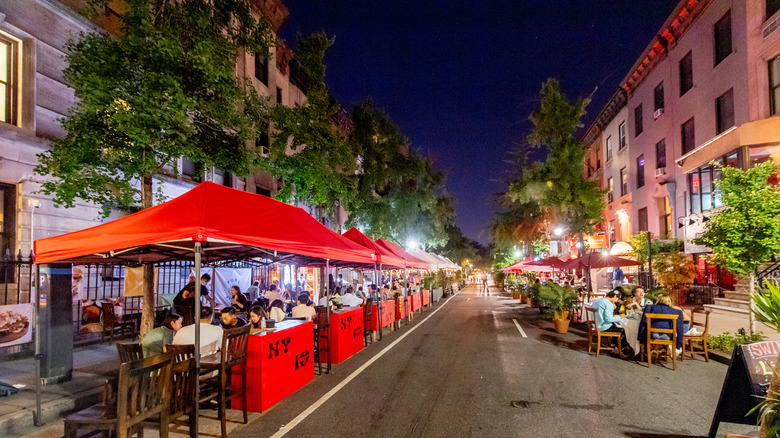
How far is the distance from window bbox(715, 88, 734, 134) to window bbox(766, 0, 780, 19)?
2.77m

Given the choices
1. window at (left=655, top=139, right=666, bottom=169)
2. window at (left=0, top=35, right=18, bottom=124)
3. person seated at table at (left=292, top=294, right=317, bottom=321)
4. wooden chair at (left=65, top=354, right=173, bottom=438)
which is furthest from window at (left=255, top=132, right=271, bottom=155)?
window at (left=655, top=139, right=666, bottom=169)

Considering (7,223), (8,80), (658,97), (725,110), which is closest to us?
(7,223)

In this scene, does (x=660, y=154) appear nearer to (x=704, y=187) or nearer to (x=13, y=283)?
(x=704, y=187)

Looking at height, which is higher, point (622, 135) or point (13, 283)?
point (622, 135)

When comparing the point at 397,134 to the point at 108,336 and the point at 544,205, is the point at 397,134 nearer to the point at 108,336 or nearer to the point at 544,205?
the point at 544,205

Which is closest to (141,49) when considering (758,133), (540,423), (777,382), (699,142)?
(540,423)

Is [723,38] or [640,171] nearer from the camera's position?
[723,38]

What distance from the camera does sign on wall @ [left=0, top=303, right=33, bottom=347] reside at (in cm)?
830

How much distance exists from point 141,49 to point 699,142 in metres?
21.7

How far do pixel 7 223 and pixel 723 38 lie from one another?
81.9ft

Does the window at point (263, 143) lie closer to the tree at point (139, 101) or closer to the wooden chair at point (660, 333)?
the tree at point (139, 101)

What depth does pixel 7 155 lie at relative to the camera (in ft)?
33.5

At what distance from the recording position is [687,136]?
21.8m

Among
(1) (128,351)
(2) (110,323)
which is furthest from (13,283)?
(1) (128,351)
